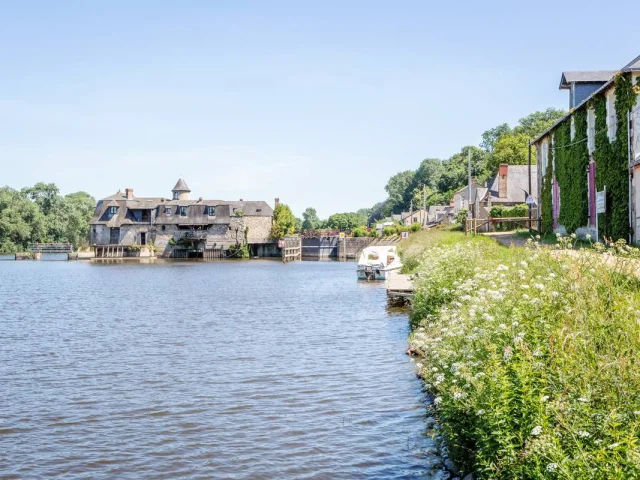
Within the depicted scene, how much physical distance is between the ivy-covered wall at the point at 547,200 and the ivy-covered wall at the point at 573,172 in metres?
2.00

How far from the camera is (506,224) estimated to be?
50.8 metres

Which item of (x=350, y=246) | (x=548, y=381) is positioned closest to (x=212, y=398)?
(x=548, y=381)

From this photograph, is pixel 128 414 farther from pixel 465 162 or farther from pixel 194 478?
pixel 465 162

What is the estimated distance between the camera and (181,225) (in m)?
114

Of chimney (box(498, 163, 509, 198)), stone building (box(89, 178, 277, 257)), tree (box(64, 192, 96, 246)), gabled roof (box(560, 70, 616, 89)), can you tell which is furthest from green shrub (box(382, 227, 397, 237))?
tree (box(64, 192, 96, 246))

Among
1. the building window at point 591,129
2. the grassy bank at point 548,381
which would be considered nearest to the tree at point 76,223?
the building window at point 591,129

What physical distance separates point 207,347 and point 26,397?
7426 millimetres

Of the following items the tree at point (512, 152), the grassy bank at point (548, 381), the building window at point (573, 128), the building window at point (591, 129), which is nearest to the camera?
the grassy bank at point (548, 381)

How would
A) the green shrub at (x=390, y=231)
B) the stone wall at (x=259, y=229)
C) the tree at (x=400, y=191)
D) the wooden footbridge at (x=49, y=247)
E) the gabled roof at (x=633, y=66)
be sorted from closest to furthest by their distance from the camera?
1. the gabled roof at (x=633, y=66)
2. the green shrub at (x=390, y=231)
3. the stone wall at (x=259, y=229)
4. the wooden footbridge at (x=49, y=247)
5. the tree at (x=400, y=191)

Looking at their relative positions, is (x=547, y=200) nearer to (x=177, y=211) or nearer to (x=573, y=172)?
(x=573, y=172)

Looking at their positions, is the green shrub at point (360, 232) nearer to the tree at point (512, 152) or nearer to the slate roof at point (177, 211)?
the slate roof at point (177, 211)

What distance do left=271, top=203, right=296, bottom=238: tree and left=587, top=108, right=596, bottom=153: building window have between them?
82.8m

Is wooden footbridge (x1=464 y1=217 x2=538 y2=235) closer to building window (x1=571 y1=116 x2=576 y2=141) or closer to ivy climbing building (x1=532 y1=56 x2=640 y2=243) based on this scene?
ivy climbing building (x1=532 y1=56 x2=640 y2=243)

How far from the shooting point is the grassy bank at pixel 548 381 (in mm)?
5883
